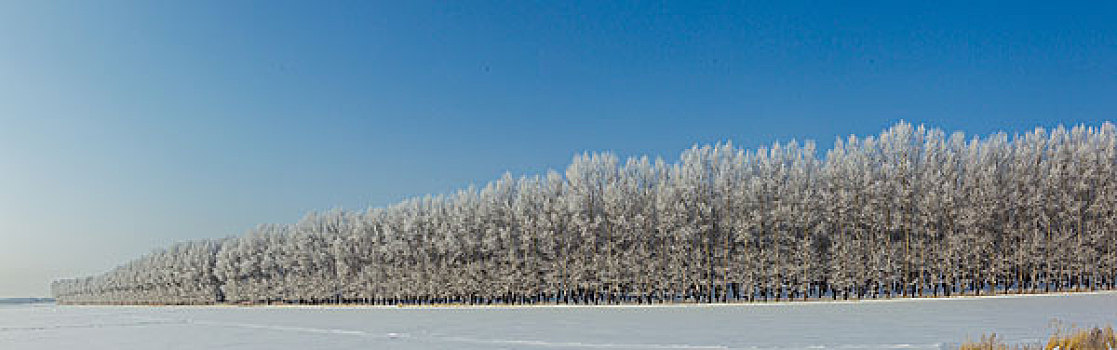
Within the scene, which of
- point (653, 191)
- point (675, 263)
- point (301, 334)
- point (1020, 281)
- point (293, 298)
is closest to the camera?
point (301, 334)

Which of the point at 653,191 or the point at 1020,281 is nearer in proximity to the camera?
the point at 1020,281

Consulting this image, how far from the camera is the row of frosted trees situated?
1829 inches

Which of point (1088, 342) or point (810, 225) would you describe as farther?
point (810, 225)

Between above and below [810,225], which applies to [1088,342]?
below

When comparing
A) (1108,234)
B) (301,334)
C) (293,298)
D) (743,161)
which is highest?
(743,161)

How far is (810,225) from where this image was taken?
159 ft

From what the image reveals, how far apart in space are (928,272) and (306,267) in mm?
62609

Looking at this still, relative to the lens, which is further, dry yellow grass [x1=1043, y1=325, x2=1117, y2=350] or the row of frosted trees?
the row of frosted trees

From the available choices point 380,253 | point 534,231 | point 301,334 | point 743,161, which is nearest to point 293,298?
point 380,253

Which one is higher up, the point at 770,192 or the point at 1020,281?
the point at 770,192

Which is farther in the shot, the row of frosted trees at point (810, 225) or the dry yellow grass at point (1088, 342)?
the row of frosted trees at point (810, 225)

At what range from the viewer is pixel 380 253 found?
68.8m

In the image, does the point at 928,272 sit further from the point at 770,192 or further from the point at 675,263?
the point at 675,263

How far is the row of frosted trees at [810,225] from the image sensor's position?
46469 mm
